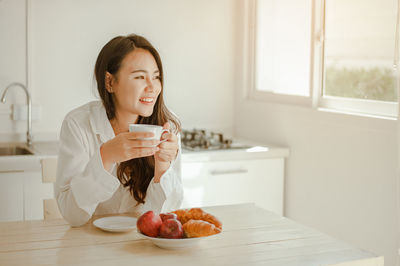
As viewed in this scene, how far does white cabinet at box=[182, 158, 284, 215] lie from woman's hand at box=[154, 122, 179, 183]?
3.36 feet

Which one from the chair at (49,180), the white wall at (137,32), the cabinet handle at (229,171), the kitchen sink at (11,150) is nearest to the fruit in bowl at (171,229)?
the chair at (49,180)

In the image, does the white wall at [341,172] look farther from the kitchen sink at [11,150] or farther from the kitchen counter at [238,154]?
the kitchen sink at [11,150]

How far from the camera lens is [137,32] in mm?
3355

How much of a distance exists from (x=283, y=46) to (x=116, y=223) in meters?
1.99

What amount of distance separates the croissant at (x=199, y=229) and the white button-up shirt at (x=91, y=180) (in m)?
0.32

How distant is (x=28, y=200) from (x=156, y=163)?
Result: 1.07 m

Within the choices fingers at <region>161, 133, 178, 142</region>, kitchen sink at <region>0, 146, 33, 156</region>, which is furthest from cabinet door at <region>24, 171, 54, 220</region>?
fingers at <region>161, 133, 178, 142</region>

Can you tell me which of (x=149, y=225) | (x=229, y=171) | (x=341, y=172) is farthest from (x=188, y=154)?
(x=149, y=225)

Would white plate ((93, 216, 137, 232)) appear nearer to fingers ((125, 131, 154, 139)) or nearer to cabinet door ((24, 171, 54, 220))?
fingers ((125, 131, 154, 139))

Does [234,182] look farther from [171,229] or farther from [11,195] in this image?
[171,229]

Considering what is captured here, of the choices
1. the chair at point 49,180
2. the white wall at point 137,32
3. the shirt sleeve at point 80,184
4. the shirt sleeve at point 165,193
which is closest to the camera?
the shirt sleeve at point 80,184

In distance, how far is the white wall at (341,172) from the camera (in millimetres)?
2379

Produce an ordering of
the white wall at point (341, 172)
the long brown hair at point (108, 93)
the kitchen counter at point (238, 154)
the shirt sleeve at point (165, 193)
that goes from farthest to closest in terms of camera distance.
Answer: the kitchen counter at point (238, 154), the white wall at point (341, 172), the long brown hair at point (108, 93), the shirt sleeve at point (165, 193)

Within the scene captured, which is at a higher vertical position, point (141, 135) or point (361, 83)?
point (361, 83)
